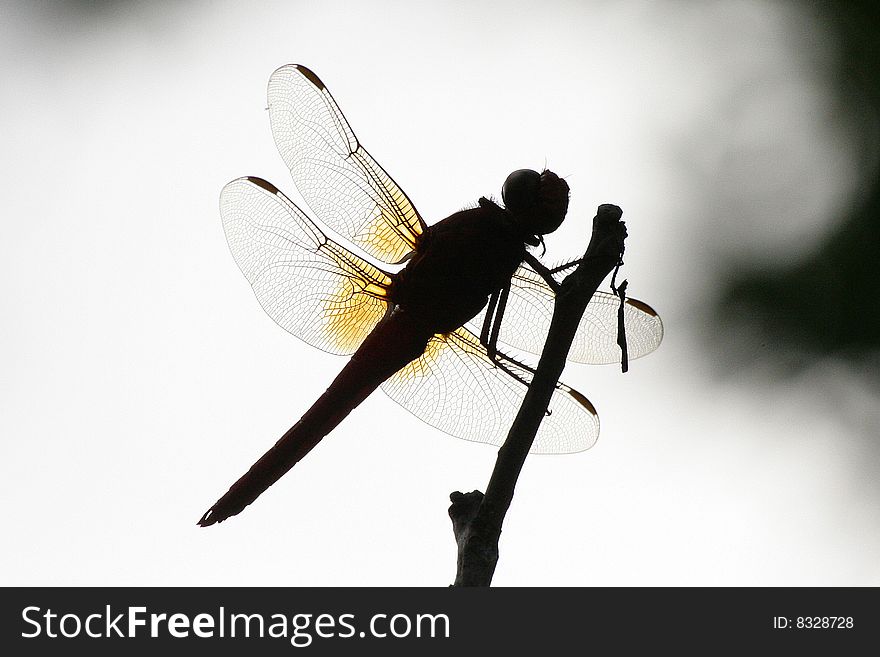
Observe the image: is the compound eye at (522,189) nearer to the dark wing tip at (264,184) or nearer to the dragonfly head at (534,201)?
the dragonfly head at (534,201)

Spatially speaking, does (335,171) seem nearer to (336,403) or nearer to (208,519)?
(336,403)

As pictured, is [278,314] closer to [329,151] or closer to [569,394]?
[329,151]

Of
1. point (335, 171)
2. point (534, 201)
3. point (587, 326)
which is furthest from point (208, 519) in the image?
point (587, 326)

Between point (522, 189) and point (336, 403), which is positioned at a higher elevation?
point (522, 189)

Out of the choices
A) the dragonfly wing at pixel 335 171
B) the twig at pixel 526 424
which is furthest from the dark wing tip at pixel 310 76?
the twig at pixel 526 424

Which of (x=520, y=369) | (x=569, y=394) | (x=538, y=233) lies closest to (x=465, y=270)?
(x=538, y=233)
